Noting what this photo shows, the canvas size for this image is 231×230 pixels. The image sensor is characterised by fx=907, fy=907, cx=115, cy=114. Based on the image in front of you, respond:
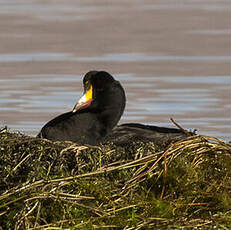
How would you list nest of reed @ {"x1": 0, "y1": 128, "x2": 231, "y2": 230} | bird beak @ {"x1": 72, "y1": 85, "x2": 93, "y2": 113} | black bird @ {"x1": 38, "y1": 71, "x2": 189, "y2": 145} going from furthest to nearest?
bird beak @ {"x1": 72, "y1": 85, "x2": 93, "y2": 113} < black bird @ {"x1": 38, "y1": 71, "x2": 189, "y2": 145} < nest of reed @ {"x1": 0, "y1": 128, "x2": 231, "y2": 230}

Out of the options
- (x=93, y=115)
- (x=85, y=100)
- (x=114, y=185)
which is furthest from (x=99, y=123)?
(x=114, y=185)

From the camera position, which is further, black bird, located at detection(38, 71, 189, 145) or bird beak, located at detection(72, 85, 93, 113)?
bird beak, located at detection(72, 85, 93, 113)

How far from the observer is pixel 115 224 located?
5.38m

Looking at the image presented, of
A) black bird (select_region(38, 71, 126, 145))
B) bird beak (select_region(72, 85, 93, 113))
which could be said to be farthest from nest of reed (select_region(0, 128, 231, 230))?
bird beak (select_region(72, 85, 93, 113))

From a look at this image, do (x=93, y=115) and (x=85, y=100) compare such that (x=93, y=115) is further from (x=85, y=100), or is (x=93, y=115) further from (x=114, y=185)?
(x=114, y=185)

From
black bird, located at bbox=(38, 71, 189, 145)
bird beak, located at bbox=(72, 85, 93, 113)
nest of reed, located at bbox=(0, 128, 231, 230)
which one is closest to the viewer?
nest of reed, located at bbox=(0, 128, 231, 230)

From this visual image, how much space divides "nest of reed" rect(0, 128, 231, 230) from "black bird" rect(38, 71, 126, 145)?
2.66 m

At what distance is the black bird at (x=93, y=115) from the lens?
9.28 m

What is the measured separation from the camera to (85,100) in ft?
32.7

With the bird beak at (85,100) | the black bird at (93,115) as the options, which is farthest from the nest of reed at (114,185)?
the bird beak at (85,100)

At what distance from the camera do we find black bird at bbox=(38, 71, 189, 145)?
928 centimetres

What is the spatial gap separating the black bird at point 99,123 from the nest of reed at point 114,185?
2667 millimetres

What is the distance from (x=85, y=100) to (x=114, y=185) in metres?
4.25

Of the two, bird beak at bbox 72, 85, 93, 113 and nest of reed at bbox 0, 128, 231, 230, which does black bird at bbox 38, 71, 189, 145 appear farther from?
nest of reed at bbox 0, 128, 231, 230
